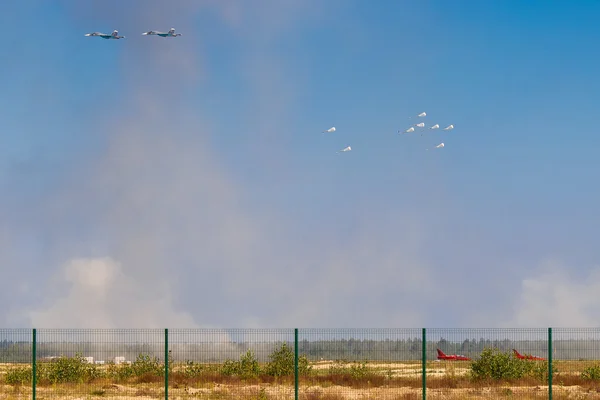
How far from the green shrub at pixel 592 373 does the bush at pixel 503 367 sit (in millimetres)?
3231

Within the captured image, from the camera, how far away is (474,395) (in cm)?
3441

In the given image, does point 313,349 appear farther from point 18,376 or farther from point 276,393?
point 18,376

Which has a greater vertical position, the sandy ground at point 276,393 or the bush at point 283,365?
the bush at point 283,365

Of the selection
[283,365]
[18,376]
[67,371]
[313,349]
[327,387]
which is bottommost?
[327,387]

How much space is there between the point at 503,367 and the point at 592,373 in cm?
556

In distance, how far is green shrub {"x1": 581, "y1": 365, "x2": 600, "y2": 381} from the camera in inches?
1554

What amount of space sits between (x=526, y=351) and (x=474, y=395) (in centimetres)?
350

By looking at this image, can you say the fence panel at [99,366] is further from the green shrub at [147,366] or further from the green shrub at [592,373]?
the green shrub at [592,373]

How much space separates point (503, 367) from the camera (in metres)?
37.8

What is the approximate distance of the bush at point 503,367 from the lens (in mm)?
37312

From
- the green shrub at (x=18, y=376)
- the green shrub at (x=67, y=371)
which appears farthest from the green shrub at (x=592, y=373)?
the green shrub at (x=18, y=376)

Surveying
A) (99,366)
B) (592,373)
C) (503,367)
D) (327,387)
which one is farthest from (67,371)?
(592,373)

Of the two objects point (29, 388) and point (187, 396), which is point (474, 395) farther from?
point (29, 388)

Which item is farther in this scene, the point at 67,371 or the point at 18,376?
the point at 18,376
